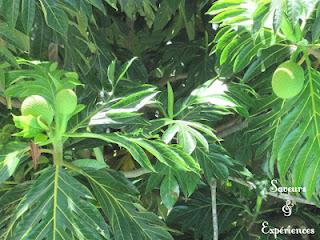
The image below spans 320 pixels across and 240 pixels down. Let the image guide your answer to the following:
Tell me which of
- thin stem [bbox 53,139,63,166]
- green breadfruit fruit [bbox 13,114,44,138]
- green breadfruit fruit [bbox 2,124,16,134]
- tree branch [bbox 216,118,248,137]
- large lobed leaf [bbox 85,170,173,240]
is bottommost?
large lobed leaf [bbox 85,170,173,240]

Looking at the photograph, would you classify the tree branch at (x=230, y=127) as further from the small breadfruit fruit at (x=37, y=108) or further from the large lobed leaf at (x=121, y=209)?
the small breadfruit fruit at (x=37, y=108)

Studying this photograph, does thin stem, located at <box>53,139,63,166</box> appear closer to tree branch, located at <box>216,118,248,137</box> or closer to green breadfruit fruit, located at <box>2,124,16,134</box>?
green breadfruit fruit, located at <box>2,124,16,134</box>

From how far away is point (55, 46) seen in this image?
160 centimetres

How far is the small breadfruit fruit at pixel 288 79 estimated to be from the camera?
1.19 meters

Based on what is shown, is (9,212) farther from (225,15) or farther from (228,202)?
(228,202)

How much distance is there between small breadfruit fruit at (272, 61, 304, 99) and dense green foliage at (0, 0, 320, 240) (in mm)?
41

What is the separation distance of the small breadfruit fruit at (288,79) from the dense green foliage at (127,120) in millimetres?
41

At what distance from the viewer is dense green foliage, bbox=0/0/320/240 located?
1.11m

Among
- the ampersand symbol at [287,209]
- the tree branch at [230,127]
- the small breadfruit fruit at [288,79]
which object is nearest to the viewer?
the small breadfruit fruit at [288,79]

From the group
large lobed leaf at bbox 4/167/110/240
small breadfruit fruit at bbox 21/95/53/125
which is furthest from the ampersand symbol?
small breadfruit fruit at bbox 21/95/53/125

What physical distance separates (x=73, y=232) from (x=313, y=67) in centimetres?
66

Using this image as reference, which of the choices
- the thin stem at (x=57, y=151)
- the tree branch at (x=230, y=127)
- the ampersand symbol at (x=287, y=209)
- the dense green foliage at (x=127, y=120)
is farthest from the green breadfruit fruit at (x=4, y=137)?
the ampersand symbol at (x=287, y=209)

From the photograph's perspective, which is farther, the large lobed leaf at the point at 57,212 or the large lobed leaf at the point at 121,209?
the large lobed leaf at the point at 121,209

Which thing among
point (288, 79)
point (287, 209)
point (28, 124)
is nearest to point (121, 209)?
point (28, 124)
